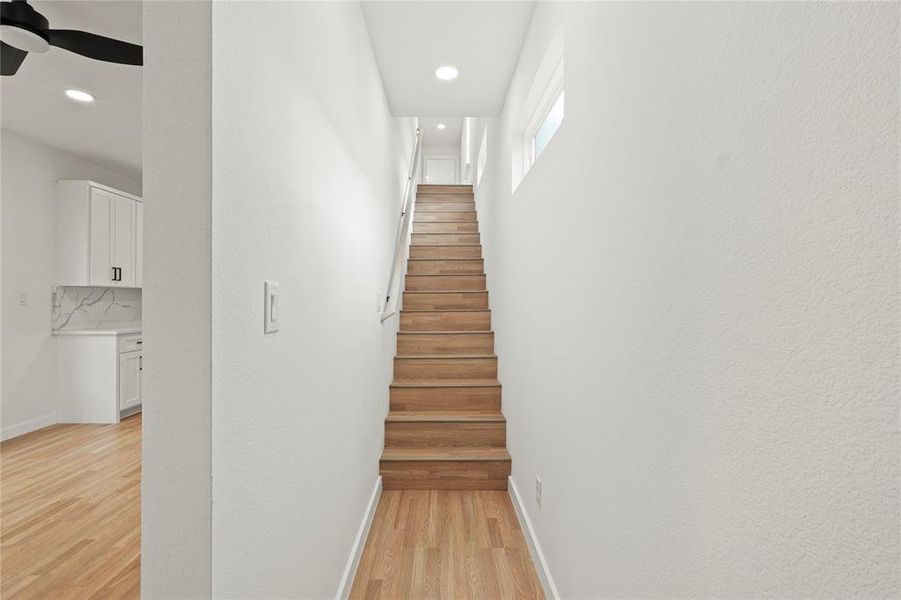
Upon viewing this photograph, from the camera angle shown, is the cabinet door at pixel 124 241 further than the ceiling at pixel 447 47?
Yes

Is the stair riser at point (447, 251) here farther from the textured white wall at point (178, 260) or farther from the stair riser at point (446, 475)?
the textured white wall at point (178, 260)

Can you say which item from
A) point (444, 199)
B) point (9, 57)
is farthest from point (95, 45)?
point (444, 199)

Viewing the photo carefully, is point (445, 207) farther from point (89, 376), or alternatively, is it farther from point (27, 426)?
point (27, 426)

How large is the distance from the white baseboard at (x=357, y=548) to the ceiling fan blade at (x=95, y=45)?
8.40 ft

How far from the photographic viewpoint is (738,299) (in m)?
0.67

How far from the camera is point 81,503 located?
2.60 meters

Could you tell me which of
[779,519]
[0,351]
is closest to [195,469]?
[779,519]

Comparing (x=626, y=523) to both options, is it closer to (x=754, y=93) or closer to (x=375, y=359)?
(x=754, y=93)

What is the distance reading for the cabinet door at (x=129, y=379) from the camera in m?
4.33

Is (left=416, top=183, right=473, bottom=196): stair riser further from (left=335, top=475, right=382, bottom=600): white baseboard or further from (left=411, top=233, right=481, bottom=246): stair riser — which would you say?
(left=335, top=475, right=382, bottom=600): white baseboard

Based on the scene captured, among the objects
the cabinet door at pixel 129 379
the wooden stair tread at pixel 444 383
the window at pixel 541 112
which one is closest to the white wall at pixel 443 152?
the cabinet door at pixel 129 379

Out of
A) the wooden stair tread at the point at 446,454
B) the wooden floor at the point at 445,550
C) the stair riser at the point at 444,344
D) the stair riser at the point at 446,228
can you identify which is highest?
the stair riser at the point at 446,228

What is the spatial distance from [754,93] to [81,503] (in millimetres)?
3529

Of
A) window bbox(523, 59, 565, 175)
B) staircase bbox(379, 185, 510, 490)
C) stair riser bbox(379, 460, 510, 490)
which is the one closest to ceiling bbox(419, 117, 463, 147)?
staircase bbox(379, 185, 510, 490)
